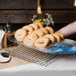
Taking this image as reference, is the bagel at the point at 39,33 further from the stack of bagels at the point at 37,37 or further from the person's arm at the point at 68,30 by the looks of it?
the person's arm at the point at 68,30

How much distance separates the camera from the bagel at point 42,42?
865 millimetres

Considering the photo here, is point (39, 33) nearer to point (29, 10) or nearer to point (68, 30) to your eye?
point (68, 30)

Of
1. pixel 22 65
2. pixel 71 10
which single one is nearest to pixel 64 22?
pixel 71 10

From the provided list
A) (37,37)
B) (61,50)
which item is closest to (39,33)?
(37,37)

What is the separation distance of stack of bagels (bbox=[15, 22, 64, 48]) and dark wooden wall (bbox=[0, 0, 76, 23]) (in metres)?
1.09

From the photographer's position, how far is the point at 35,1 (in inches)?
81.7

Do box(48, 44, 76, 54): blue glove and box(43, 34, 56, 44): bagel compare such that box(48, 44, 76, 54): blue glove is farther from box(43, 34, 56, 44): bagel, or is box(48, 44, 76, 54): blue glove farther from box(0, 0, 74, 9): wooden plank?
box(0, 0, 74, 9): wooden plank

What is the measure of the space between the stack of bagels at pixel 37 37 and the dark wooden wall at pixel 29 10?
1.09 meters

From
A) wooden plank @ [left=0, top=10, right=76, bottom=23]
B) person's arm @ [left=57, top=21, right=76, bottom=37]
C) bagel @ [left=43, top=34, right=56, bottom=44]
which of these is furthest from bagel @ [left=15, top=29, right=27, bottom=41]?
wooden plank @ [left=0, top=10, right=76, bottom=23]

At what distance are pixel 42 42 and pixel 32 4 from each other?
1.24m

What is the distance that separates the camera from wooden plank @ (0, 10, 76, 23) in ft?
6.82

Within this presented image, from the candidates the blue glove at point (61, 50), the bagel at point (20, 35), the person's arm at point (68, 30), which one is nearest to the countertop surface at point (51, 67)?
the blue glove at point (61, 50)

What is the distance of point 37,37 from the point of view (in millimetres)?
918

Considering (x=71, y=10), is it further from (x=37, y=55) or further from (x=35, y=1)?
(x=37, y=55)
